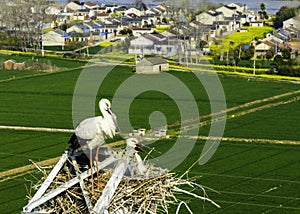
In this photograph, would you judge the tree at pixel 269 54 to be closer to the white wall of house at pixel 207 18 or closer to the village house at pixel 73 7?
the white wall of house at pixel 207 18

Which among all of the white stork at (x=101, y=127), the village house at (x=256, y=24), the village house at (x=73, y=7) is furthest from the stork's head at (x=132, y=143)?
the village house at (x=73, y=7)

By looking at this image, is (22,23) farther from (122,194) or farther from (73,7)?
(122,194)

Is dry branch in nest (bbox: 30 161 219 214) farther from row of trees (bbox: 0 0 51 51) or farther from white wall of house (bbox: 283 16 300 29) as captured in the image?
white wall of house (bbox: 283 16 300 29)

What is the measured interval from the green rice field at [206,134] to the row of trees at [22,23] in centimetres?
1412

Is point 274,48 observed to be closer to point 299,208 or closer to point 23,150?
point 23,150

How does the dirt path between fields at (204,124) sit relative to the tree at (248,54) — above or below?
below

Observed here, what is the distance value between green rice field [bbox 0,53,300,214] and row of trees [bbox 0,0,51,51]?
14118 millimetres

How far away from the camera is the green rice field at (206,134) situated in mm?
16047

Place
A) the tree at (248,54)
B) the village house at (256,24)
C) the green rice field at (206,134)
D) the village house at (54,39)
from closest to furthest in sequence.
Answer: the green rice field at (206,134) < the tree at (248,54) < the village house at (54,39) < the village house at (256,24)

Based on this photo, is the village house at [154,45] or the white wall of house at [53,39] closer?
the village house at [154,45]

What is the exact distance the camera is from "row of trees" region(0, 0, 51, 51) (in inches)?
2058

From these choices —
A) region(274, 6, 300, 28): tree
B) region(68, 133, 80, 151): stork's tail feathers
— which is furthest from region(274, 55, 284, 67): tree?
region(68, 133, 80, 151): stork's tail feathers

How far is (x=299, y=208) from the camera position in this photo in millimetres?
15180

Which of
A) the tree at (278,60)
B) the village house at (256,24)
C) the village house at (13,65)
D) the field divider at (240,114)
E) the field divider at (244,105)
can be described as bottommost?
the field divider at (240,114)
